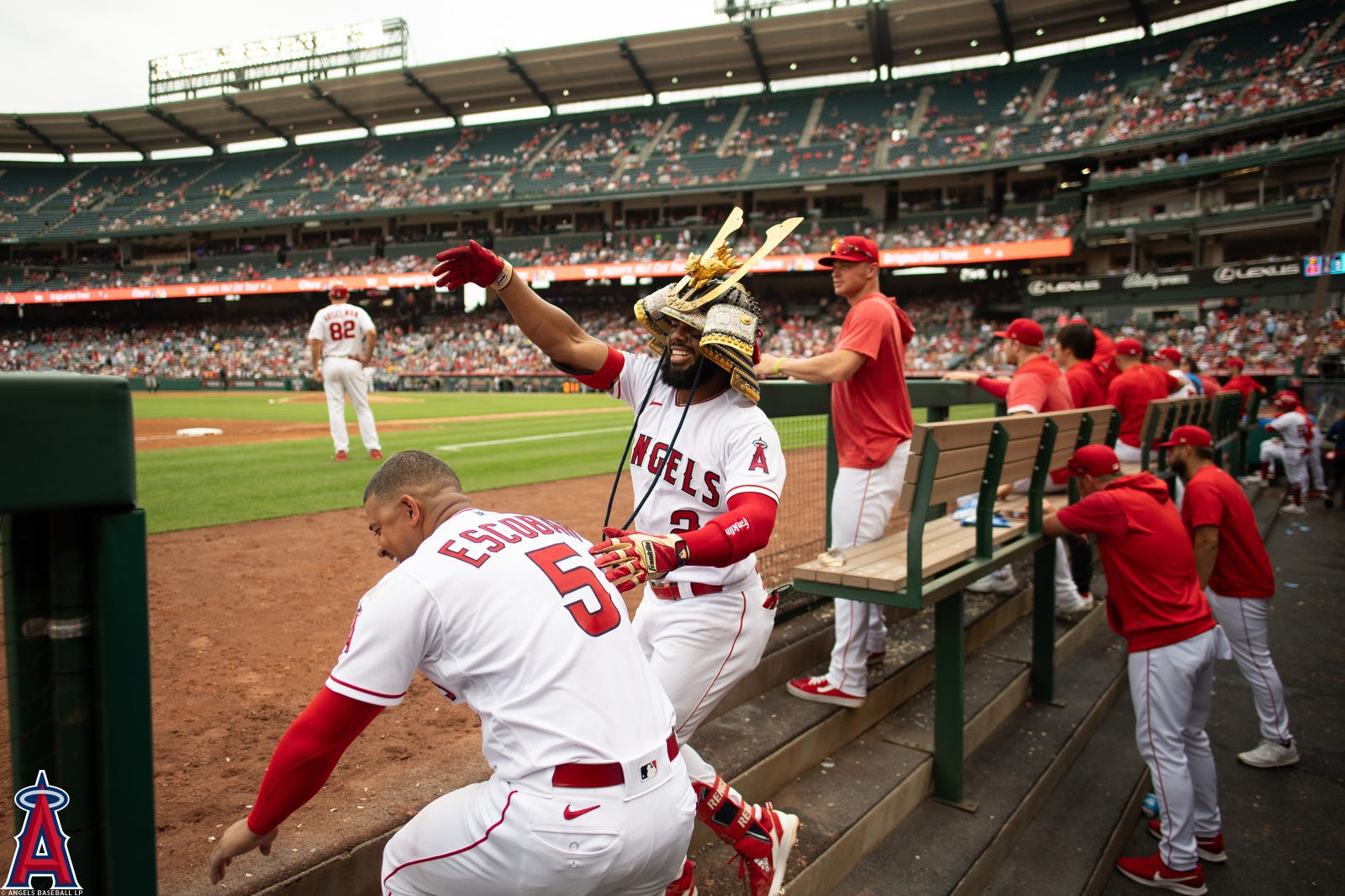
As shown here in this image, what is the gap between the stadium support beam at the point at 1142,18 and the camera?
32.2 metres

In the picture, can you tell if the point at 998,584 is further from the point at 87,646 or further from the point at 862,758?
A: the point at 87,646

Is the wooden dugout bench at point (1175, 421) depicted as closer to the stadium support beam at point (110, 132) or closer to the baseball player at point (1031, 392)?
the baseball player at point (1031, 392)

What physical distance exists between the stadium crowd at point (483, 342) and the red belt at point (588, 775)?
2595 cm

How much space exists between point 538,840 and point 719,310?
145 centimetres

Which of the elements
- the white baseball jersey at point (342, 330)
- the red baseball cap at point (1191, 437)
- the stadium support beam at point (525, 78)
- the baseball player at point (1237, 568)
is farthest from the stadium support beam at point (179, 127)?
the baseball player at point (1237, 568)

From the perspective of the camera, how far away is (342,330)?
849 centimetres

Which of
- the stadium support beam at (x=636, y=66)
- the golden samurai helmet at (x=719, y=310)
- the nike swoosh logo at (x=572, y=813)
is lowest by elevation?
the nike swoosh logo at (x=572, y=813)

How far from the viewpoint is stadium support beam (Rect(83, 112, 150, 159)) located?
4523cm

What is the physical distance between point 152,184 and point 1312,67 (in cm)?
5687

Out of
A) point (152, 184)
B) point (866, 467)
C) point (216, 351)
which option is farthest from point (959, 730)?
point (152, 184)

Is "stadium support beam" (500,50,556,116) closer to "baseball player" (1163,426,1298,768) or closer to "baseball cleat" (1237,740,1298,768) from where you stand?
"baseball player" (1163,426,1298,768)

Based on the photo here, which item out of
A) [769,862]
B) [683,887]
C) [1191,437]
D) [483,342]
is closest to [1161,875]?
[769,862]

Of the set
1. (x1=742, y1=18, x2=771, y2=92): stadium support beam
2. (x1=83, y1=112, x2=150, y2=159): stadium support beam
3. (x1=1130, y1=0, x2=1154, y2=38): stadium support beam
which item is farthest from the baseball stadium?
(x1=83, y1=112, x2=150, y2=159): stadium support beam

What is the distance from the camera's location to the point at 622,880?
164 cm
